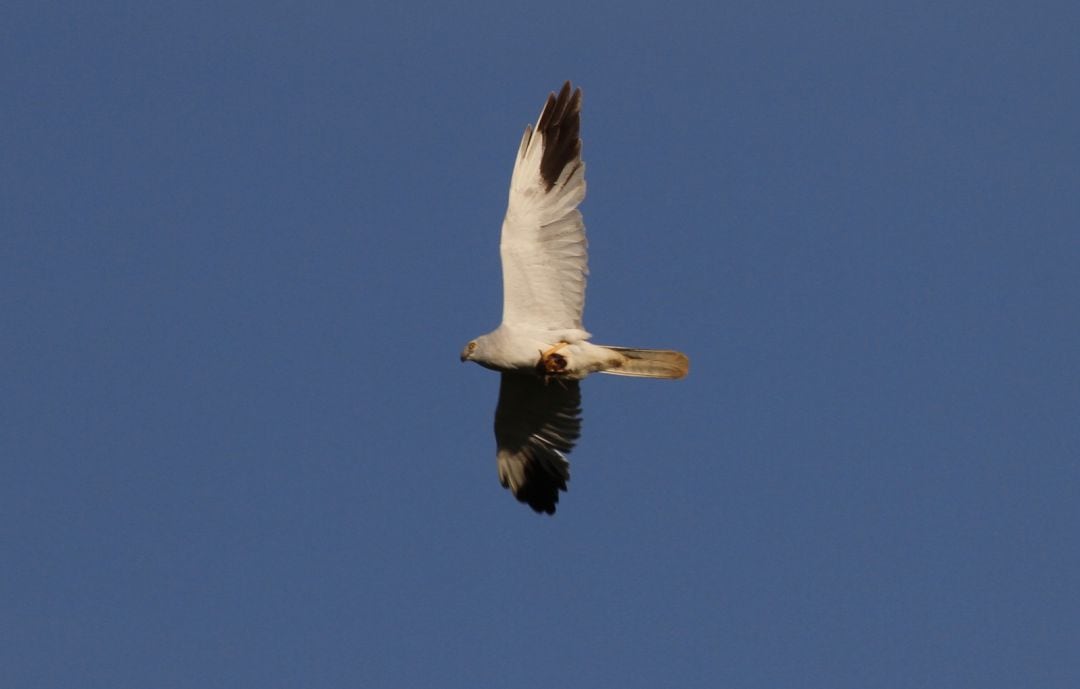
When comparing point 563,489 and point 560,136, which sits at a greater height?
point 560,136

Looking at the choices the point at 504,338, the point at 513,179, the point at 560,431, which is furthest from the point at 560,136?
the point at 560,431

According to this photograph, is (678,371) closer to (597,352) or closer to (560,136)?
(597,352)

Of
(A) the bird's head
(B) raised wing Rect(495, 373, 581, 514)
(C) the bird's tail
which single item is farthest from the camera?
(B) raised wing Rect(495, 373, 581, 514)

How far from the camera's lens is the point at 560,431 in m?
19.8

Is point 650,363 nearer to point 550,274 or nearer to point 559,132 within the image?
point 550,274

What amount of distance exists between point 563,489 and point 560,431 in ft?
2.36

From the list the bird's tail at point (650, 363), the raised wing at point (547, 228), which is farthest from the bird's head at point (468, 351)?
the bird's tail at point (650, 363)

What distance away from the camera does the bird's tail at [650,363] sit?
59.3 feet

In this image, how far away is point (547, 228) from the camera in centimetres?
1819

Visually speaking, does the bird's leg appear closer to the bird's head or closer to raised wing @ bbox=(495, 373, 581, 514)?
the bird's head

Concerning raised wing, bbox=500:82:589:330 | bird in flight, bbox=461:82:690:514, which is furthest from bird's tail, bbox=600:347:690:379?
raised wing, bbox=500:82:589:330

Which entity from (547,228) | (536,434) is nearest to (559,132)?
(547,228)

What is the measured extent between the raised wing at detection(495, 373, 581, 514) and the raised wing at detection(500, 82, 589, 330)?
3.81ft

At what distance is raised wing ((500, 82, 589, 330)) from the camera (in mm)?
18172
